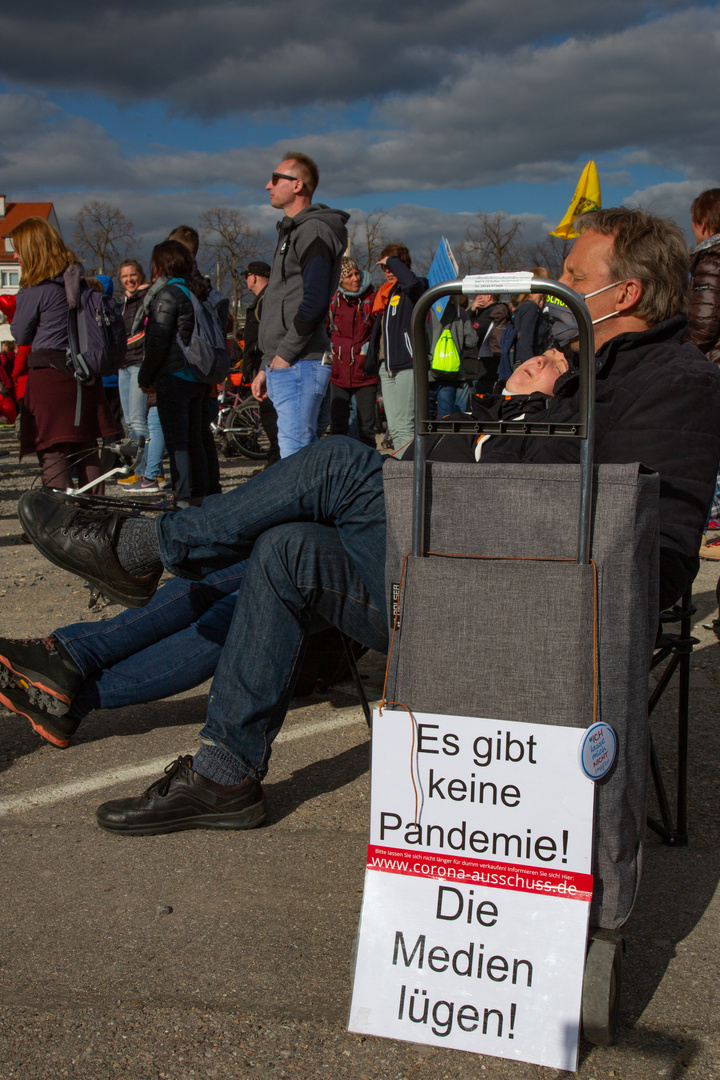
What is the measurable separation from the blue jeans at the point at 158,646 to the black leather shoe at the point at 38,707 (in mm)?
48

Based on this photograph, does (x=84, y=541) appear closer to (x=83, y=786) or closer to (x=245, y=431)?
(x=83, y=786)

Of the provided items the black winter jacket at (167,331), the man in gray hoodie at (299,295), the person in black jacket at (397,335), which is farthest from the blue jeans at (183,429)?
the person in black jacket at (397,335)

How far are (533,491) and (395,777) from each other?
1.94 ft

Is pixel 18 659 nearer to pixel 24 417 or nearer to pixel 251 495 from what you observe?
pixel 251 495

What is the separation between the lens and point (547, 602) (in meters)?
1.73

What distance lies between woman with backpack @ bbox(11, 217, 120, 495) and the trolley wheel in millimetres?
4303

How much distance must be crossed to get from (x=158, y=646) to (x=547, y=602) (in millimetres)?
1699

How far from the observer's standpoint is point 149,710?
11.8 feet

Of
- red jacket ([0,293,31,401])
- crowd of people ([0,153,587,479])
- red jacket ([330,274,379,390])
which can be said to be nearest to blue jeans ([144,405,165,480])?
crowd of people ([0,153,587,479])

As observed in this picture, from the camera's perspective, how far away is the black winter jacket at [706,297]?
5.09 metres

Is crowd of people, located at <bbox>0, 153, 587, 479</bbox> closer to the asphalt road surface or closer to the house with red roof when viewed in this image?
the asphalt road surface

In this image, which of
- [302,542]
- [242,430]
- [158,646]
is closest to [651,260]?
[302,542]

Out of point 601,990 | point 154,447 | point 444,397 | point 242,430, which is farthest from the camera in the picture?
point 242,430

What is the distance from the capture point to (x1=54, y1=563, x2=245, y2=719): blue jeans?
119 inches
